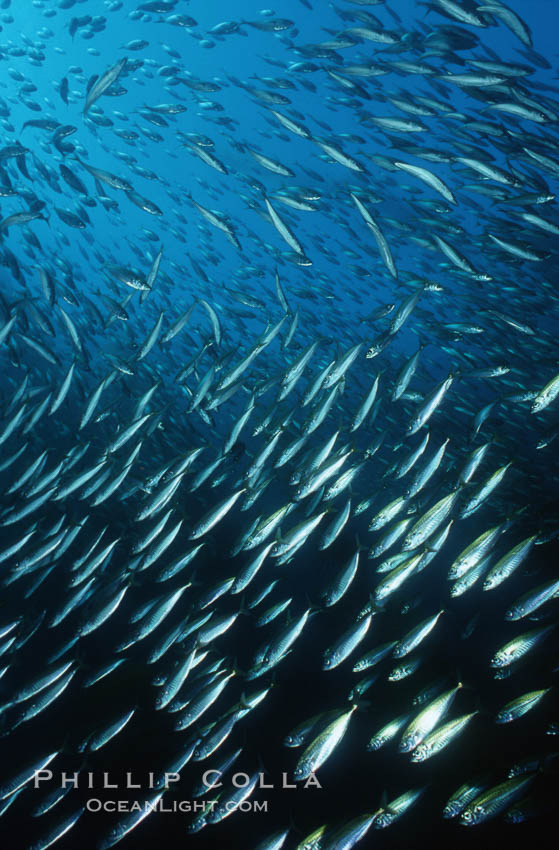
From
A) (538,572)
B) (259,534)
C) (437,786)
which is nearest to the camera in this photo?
(259,534)

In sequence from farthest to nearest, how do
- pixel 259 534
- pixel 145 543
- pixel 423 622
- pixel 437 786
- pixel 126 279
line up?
1. pixel 126 279
2. pixel 437 786
3. pixel 145 543
4. pixel 259 534
5. pixel 423 622

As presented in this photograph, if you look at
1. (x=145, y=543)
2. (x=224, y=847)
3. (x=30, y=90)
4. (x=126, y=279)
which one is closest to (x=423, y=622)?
(x=145, y=543)

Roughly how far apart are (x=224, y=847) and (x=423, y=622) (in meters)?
3.98

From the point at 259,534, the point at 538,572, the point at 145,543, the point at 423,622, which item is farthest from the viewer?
the point at 538,572

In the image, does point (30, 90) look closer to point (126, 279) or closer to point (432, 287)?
point (126, 279)

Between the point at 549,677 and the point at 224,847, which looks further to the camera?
the point at 549,677

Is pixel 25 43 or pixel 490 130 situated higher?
pixel 25 43

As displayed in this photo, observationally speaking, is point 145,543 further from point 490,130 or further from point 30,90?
point 30,90

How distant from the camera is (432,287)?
21.2 feet

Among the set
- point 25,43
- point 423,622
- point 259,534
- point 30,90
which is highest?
point 25,43

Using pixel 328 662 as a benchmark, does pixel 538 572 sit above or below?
below

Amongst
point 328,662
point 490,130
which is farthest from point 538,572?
point 490,130

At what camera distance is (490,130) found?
6297 mm

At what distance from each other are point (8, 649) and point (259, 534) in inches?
117
